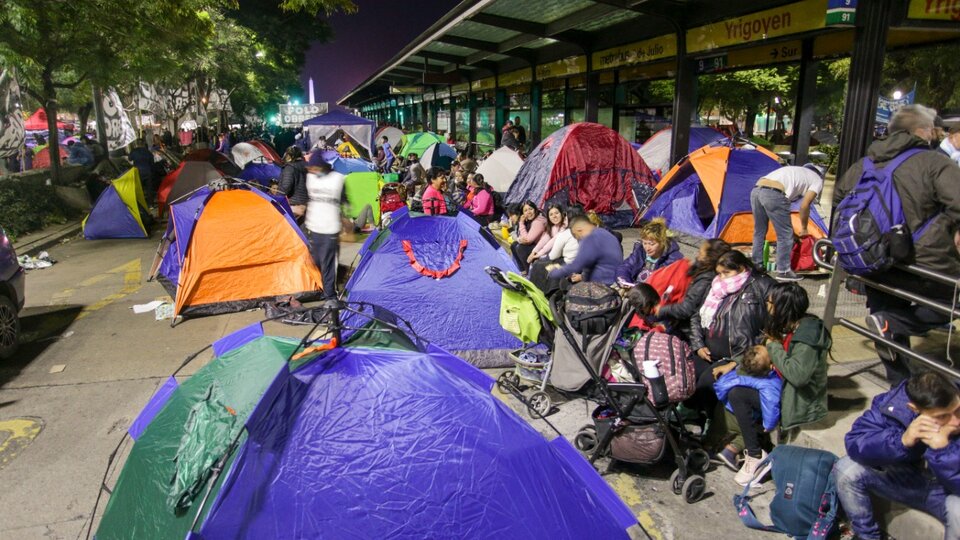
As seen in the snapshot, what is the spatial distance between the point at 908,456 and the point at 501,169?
10.9 meters

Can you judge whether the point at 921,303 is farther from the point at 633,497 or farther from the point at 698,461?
the point at 633,497

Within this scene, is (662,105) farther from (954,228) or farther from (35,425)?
(35,425)

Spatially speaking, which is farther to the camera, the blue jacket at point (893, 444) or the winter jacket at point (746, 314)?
the winter jacket at point (746, 314)

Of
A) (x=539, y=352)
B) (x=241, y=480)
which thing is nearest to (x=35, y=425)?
(x=241, y=480)

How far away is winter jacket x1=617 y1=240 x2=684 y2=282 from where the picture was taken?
5.52 meters

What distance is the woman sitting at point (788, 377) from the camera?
11.6 ft

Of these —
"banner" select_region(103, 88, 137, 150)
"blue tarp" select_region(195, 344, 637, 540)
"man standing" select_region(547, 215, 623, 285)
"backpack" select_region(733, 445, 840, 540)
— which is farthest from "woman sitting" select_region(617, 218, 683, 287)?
"banner" select_region(103, 88, 137, 150)

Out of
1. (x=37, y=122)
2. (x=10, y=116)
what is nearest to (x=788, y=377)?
(x=10, y=116)

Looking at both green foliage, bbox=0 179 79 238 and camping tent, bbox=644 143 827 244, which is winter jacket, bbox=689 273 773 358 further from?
green foliage, bbox=0 179 79 238

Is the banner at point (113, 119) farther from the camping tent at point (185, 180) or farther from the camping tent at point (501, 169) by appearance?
the camping tent at point (501, 169)

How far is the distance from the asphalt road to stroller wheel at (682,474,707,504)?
41 millimetres

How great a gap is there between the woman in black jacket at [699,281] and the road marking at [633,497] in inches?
54.0

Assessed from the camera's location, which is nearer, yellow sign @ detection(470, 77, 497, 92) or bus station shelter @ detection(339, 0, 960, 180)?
bus station shelter @ detection(339, 0, 960, 180)

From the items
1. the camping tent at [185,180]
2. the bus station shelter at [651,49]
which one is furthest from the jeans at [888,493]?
the camping tent at [185,180]
